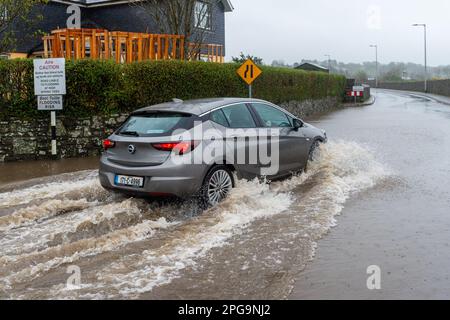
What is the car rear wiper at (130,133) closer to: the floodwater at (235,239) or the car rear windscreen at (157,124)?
the car rear windscreen at (157,124)

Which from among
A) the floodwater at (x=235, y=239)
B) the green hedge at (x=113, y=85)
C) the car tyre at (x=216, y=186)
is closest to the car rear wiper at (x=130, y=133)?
the floodwater at (x=235, y=239)

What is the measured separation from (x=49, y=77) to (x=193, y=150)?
6.71 m

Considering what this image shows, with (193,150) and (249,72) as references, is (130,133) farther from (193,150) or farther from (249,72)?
(249,72)

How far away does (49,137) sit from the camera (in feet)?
40.3

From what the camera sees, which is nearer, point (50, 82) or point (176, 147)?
point (176, 147)

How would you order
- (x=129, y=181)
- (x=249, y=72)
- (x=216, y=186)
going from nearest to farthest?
(x=129, y=181), (x=216, y=186), (x=249, y=72)

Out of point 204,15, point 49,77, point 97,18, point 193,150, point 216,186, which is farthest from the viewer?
point 97,18

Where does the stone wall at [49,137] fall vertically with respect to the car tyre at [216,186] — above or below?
above

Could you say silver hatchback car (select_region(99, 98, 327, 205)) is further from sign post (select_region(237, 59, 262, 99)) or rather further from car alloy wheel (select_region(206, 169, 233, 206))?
sign post (select_region(237, 59, 262, 99))

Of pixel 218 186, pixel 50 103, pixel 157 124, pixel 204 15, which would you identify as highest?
pixel 204 15

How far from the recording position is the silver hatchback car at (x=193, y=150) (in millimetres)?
6395

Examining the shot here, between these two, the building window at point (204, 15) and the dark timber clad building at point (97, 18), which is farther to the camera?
the dark timber clad building at point (97, 18)
